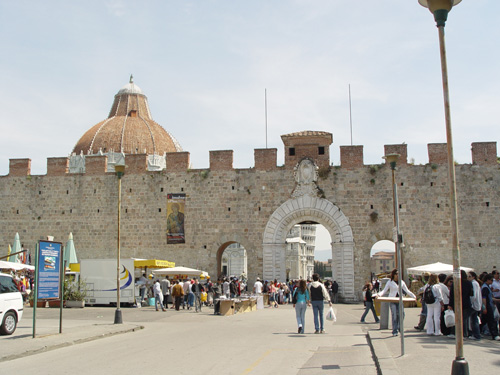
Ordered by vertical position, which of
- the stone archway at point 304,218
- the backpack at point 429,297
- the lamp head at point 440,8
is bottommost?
the backpack at point 429,297

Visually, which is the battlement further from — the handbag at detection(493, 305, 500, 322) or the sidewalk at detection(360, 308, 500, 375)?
the sidewalk at detection(360, 308, 500, 375)

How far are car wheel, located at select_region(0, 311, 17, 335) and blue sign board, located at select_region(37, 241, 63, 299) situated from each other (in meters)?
1.19

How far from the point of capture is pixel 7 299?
12.9 meters

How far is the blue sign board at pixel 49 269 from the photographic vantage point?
1249 cm

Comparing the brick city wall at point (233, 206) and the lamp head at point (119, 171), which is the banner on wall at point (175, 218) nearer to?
the brick city wall at point (233, 206)

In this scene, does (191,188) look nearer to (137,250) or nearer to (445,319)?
(137,250)

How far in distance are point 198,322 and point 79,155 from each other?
4507cm

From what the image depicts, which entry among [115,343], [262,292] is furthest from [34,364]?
[262,292]

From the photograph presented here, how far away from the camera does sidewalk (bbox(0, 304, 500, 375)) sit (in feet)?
28.0

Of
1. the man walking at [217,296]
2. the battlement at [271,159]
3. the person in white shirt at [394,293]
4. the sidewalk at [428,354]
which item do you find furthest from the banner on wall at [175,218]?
the sidewalk at [428,354]

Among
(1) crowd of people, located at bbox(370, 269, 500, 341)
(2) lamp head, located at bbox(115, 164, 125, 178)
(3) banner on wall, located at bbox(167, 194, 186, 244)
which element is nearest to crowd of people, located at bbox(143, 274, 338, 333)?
(3) banner on wall, located at bbox(167, 194, 186, 244)

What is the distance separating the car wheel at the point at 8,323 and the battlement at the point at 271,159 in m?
15.4

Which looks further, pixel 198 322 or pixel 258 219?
pixel 258 219

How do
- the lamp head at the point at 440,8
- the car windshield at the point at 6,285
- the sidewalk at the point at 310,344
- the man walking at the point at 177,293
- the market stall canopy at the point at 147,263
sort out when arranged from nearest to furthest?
the lamp head at the point at 440,8 → the sidewalk at the point at 310,344 → the car windshield at the point at 6,285 → the man walking at the point at 177,293 → the market stall canopy at the point at 147,263
